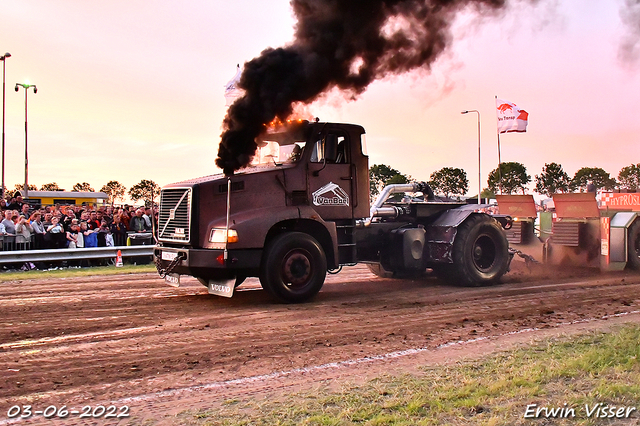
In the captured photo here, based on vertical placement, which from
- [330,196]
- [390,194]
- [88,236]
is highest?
[390,194]

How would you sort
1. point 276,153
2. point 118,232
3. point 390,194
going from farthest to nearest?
point 118,232 → point 390,194 → point 276,153

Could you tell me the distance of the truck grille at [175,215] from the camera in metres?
8.71

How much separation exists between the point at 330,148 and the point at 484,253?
4170 mm

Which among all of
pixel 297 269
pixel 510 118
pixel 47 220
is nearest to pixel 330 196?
pixel 297 269

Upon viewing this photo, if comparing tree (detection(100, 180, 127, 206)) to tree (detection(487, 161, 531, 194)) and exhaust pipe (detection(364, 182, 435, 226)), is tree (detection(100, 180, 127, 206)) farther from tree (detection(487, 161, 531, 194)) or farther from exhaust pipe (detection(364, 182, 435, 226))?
exhaust pipe (detection(364, 182, 435, 226))

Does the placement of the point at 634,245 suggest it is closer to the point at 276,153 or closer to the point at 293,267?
the point at 293,267

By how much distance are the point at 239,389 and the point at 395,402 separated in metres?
1.36

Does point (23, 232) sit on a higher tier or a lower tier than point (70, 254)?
higher

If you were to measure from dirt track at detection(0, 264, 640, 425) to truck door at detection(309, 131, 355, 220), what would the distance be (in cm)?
152

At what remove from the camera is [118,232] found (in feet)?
55.4

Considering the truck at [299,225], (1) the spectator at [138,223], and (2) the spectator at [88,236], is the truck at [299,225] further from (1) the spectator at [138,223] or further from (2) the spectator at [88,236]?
(1) the spectator at [138,223]

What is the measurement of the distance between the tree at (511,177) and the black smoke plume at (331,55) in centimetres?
6221

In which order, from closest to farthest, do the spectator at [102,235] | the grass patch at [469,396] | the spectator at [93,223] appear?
the grass patch at [469,396] → the spectator at [102,235] → the spectator at [93,223]

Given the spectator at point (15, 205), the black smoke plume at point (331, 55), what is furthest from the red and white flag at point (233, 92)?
the spectator at point (15, 205)
